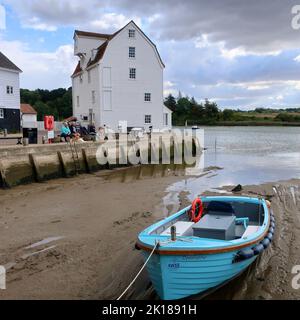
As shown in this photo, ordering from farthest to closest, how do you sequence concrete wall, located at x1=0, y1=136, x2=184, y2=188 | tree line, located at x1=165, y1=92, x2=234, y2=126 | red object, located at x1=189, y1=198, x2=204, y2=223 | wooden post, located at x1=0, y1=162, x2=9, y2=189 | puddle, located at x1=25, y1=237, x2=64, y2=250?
tree line, located at x1=165, y1=92, x2=234, y2=126
concrete wall, located at x1=0, y1=136, x2=184, y2=188
wooden post, located at x1=0, y1=162, x2=9, y2=189
puddle, located at x1=25, y1=237, x2=64, y2=250
red object, located at x1=189, y1=198, x2=204, y2=223

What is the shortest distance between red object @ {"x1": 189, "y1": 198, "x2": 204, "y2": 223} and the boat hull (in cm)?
216

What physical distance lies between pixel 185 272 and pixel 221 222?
181cm

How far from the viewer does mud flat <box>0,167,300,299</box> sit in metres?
7.14

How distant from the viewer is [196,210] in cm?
907

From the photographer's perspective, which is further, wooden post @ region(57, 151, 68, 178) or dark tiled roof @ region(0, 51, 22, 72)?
dark tiled roof @ region(0, 51, 22, 72)

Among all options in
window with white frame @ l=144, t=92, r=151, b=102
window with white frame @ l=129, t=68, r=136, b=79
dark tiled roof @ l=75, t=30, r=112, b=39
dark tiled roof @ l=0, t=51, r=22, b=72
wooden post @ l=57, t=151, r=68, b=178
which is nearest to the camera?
wooden post @ l=57, t=151, r=68, b=178

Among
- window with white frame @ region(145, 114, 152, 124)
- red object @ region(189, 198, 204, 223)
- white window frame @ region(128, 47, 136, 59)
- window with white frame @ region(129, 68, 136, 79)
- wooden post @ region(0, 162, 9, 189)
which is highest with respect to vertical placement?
white window frame @ region(128, 47, 136, 59)

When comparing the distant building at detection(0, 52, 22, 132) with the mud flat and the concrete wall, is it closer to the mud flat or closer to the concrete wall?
the concrete wall

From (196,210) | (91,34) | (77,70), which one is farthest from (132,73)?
(196,210)

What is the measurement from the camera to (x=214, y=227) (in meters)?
7.36

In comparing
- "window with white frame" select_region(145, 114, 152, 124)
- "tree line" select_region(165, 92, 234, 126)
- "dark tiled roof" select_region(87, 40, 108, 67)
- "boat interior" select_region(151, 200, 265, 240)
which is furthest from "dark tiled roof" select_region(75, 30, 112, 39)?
"tree line" select_region(165, 92, 234, 126)

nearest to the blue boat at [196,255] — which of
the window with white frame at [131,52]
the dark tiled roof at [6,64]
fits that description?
the window with white frame at [131,52]

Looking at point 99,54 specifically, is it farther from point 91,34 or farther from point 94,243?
point 94,243
